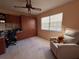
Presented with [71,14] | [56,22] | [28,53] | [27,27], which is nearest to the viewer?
[28,53]

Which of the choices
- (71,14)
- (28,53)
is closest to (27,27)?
(28,53)

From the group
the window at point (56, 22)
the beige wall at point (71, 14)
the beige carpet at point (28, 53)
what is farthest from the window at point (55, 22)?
the beige carpet at point (28, 53)

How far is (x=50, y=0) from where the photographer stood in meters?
3.51

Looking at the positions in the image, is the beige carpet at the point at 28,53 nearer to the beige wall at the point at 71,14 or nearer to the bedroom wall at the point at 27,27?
the beige wall at the point at 71,14

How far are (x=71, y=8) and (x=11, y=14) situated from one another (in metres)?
4.23

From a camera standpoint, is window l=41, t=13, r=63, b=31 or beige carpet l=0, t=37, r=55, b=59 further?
window l=41, t=13, r=63, b=31

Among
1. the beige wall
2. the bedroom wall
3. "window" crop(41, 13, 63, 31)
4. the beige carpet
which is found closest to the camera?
the beige carpet

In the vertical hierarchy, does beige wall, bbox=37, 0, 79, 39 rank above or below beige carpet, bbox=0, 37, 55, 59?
above

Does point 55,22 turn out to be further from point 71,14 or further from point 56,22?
point 71,14

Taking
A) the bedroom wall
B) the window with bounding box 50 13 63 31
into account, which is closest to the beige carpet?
the window with bounding box 50 13 63 31

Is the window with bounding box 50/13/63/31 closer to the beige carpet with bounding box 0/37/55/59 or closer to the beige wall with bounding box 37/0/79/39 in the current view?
the beige wall with bounding box 37/0/79/39

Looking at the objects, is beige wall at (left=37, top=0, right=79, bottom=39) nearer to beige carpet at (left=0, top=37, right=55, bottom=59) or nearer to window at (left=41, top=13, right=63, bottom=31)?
window at (left=41, top=13, right=63, bottom=31)

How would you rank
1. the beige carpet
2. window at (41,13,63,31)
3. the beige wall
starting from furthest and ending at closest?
window at (41,13,63,31)
the beige wall
the beige carpet

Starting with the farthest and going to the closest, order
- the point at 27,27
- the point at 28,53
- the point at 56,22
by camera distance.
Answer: the point at 27,27 < the point at 56,22 < the point at 28,53
